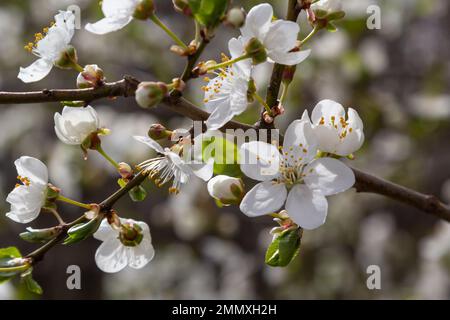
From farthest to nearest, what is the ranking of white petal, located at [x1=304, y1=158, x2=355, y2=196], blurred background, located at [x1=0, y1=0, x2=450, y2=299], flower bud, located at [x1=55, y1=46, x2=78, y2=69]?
blurred background, located at [x1=0, y1=0, x2=450, y2=299]
flower bud, located at [x1=55, y1=46, x2=78, y2=69]
white petal, located at [x1=304, y1=158, x2=355, y2=196]

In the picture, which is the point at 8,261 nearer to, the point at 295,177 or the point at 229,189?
the point at 229,189

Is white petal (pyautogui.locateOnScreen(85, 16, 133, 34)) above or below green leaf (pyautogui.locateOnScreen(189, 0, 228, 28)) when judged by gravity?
above

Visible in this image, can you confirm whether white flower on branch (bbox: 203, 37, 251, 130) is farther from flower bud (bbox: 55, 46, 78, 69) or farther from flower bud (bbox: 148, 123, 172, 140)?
flower bud (bbox: 55, 46, 78, 69)

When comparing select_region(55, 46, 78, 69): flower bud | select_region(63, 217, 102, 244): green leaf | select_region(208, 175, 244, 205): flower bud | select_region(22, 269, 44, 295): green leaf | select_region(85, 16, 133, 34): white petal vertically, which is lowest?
select_region(22, 269, 44, 295): green leaf

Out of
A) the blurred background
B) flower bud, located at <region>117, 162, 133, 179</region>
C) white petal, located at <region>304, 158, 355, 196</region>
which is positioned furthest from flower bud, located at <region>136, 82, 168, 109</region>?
the blurred background

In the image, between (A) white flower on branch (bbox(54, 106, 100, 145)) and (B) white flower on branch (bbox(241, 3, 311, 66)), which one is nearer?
(B) white flower on branch (bbox(241, 3, 311, 66))

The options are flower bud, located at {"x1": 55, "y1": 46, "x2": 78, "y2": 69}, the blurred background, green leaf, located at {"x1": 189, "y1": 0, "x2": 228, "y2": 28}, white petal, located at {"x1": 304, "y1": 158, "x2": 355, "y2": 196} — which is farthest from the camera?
the blurred background
